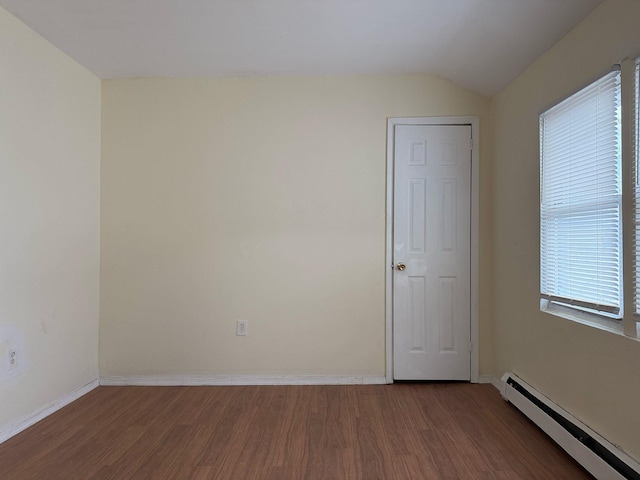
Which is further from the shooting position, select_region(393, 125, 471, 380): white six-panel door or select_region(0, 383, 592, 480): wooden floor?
select_region(393, 125, 471, 380): white six-panel door

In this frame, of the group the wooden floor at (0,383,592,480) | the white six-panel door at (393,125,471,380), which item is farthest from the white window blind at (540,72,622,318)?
the wooden floor at (0,383,592,480)

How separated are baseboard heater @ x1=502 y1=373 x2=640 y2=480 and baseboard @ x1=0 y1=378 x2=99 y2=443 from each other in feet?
10.3

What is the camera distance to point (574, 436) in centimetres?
207

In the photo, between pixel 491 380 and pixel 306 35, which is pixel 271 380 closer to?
pixel 491 380

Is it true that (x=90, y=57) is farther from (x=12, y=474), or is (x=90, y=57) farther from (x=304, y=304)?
(x=12, y=474)

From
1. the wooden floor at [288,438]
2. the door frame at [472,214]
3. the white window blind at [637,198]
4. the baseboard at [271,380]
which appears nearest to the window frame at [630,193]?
the white window blind at [637,198]

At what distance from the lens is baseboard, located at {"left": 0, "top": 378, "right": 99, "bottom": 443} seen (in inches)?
92.7

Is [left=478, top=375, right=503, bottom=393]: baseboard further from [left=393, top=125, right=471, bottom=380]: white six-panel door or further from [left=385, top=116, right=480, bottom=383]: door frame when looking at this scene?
[left=393, top=125, right=471, bottom=380]: white six-panel door

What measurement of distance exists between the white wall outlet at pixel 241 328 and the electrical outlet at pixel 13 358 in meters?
1.44

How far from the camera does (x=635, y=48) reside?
5.76 feet

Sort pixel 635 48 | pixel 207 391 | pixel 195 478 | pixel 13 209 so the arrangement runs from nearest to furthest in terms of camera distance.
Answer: pixel 635 48 < pixel 195 478 < pixel 13 209 < pixel 207 391

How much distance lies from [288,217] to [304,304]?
0.73 metres

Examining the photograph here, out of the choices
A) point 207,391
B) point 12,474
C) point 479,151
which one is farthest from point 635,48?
point 12,474

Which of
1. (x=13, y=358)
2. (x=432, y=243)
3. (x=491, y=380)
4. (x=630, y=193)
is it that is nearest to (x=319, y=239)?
(x=432, y=243)
